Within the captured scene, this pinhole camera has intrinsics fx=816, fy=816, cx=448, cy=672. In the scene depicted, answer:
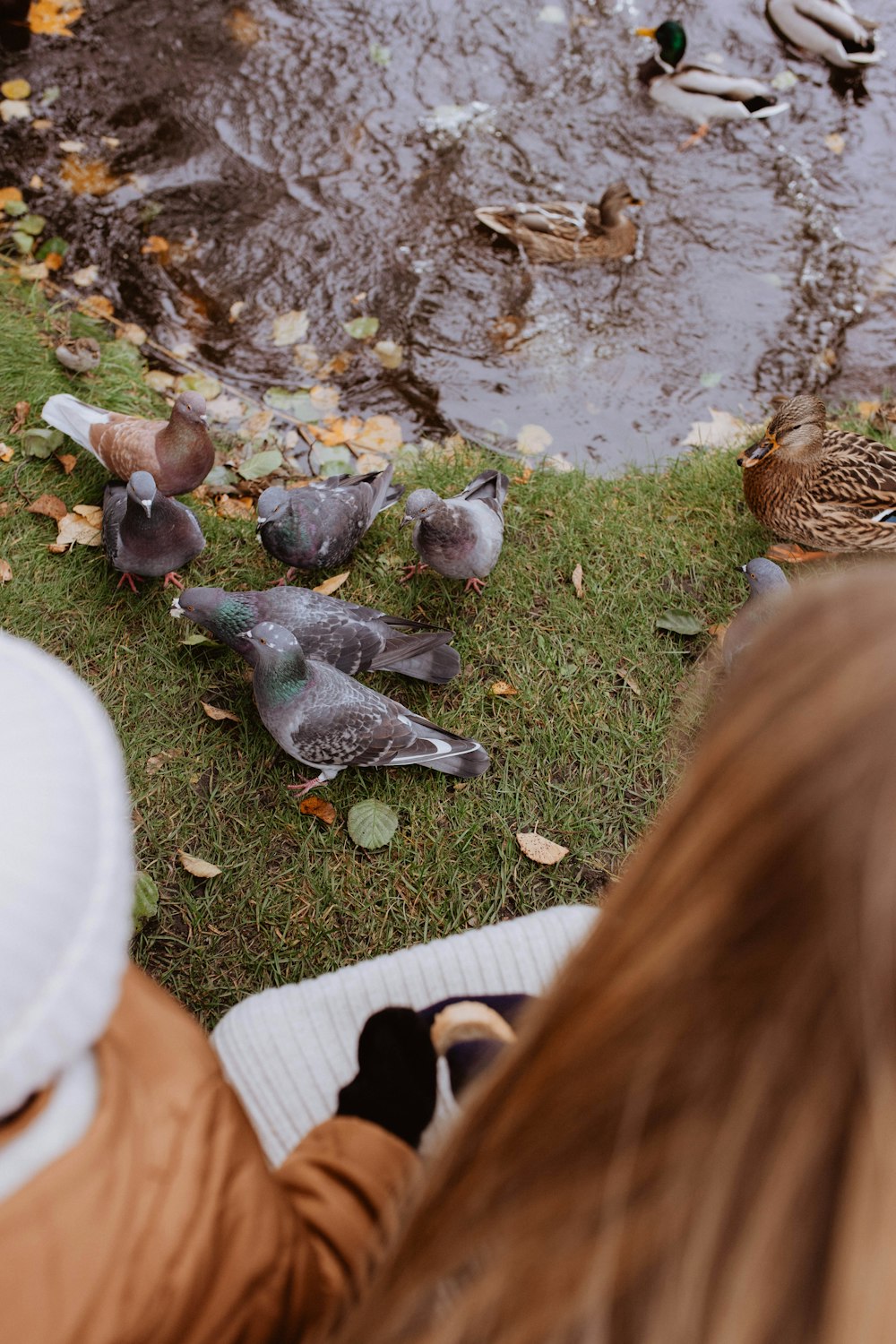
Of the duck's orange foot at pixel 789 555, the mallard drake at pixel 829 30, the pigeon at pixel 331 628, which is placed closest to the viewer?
the pigeon at pixel 331 628

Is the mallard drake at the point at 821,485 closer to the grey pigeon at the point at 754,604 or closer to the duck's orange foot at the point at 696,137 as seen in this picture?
the grey pigeon at the point at 754,604

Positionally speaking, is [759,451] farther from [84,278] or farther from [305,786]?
[84,278]

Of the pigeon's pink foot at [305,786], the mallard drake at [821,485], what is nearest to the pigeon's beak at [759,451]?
the mallard drake at [821,485]

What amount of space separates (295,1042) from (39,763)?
106cm

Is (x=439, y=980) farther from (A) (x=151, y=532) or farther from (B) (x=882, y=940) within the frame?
(A) (x=151, y=532)

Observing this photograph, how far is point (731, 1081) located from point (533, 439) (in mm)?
4124

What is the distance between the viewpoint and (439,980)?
1801mm

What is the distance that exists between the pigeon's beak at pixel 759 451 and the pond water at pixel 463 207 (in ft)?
2.09

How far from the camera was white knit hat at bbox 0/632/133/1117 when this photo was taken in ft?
2.88

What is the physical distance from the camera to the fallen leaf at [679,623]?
3.70m

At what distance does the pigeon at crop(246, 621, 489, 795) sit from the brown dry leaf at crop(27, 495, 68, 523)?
53.5 inches

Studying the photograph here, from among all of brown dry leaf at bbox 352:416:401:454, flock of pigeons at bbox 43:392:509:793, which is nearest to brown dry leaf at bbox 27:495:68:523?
flock of pigeons at bbox 43:392:509:793

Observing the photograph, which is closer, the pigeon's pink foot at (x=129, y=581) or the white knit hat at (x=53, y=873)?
the white knit hat at (x=53, y=873)

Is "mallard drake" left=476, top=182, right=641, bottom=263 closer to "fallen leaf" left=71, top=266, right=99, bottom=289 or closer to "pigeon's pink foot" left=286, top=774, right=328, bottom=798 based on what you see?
"fallen leaf" left=71, top=266, right=99, bottom=289
